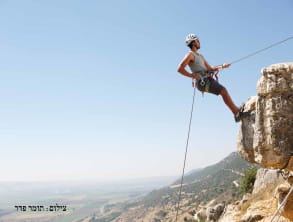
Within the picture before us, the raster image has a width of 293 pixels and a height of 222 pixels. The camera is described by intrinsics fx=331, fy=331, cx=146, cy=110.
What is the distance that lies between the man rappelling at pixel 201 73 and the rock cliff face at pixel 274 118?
0.85 metres

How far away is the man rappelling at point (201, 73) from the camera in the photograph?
10.5m

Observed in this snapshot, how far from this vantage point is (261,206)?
62.4 ft

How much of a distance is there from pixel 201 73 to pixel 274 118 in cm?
263

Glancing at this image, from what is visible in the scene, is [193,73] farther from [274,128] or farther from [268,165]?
[268,165]

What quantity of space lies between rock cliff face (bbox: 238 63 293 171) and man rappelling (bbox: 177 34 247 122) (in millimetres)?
854

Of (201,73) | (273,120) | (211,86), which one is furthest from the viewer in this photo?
(201,73)

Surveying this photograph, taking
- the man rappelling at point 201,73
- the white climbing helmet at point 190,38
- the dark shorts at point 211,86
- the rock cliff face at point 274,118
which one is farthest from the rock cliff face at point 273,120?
the white climbing helmet at point 190,38

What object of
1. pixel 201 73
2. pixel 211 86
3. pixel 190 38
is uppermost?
pixel 190 38

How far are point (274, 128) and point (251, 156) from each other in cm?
143

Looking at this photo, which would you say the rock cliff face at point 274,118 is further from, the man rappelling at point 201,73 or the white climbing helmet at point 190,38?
the white climbing helmet at point 190,38

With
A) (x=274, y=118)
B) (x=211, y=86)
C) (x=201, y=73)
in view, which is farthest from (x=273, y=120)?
(x=201, y=73)

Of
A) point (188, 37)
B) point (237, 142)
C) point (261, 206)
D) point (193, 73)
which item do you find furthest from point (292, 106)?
point (261, 206)

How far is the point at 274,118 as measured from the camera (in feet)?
31.6

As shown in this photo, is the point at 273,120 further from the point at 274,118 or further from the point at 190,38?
the point at 190,38
